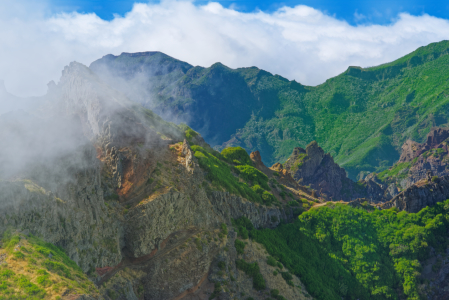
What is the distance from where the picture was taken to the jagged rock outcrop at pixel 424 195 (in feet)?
357

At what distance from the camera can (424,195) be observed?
10906 cm

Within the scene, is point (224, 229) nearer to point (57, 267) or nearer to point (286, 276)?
point (286, 276)

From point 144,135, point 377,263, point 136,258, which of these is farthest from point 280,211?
point 136,258

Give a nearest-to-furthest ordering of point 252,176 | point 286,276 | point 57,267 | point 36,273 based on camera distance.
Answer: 1. point 36,273
2. point 57,267
3. point 286,276
4. point 252,176

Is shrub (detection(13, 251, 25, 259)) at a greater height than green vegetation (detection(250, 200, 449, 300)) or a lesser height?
greater

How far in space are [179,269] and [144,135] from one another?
26409 millimetres

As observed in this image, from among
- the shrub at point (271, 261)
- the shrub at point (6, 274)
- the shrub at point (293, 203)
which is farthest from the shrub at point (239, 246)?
the shrub at point (6, 274)

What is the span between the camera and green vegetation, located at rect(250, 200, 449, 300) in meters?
87.4

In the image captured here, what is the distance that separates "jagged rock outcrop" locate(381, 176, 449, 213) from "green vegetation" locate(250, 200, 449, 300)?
267 cm

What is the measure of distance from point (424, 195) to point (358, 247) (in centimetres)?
2618

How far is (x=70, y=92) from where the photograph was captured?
8969 cm

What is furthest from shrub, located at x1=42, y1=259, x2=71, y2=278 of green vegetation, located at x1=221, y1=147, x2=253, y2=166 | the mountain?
green vegetation, located at x1=221, y1=147, x2=253, y2=166

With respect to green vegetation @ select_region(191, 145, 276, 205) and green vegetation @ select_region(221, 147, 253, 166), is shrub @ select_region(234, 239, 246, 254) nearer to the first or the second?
green vegetation @ select_region(191, 145, 276, 205)

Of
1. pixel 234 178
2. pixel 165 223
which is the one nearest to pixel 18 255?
pixel 165 223
